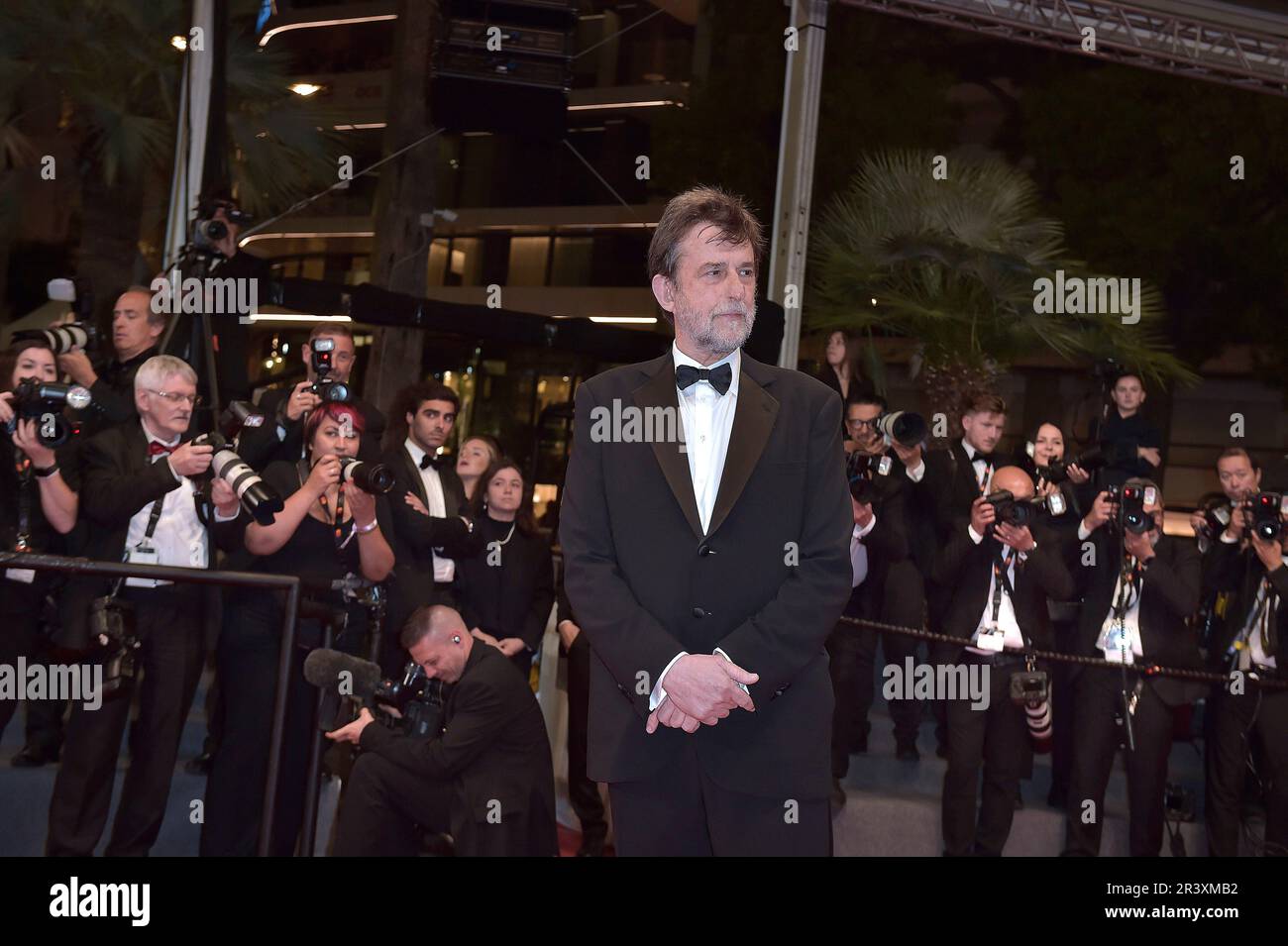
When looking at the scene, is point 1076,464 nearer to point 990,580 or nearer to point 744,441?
point 990,580

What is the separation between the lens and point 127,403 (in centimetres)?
447

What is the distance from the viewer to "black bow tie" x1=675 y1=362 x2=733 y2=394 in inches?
89.1

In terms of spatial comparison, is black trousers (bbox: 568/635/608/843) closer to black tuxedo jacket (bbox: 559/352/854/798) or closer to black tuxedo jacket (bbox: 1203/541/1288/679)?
black tuxedo jacket (bbox: 1203/541/1288/679)

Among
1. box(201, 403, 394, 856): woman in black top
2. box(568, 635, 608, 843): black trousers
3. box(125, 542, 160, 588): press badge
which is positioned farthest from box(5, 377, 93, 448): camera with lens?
box(568, 635, 608, 843): black trousers

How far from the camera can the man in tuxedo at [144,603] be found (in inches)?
153

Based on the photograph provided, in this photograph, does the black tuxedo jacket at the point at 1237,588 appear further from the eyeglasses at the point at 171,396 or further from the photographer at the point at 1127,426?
the eyeglasses at the point at 171,396

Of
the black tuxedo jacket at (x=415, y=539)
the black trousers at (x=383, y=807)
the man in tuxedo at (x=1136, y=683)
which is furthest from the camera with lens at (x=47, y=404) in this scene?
the man in tuxedo at (x=1136, y=683)

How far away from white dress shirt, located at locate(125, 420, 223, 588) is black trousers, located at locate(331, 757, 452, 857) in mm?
911

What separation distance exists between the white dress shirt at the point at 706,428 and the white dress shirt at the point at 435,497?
9.23ft

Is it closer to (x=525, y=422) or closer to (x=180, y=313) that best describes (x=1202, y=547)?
(x=180, y=313)

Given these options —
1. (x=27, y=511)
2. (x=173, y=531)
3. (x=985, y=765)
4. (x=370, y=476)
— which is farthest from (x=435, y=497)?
(x=985, y=765)

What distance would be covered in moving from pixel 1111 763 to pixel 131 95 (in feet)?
27.1

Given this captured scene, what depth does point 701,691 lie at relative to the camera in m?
2.04
